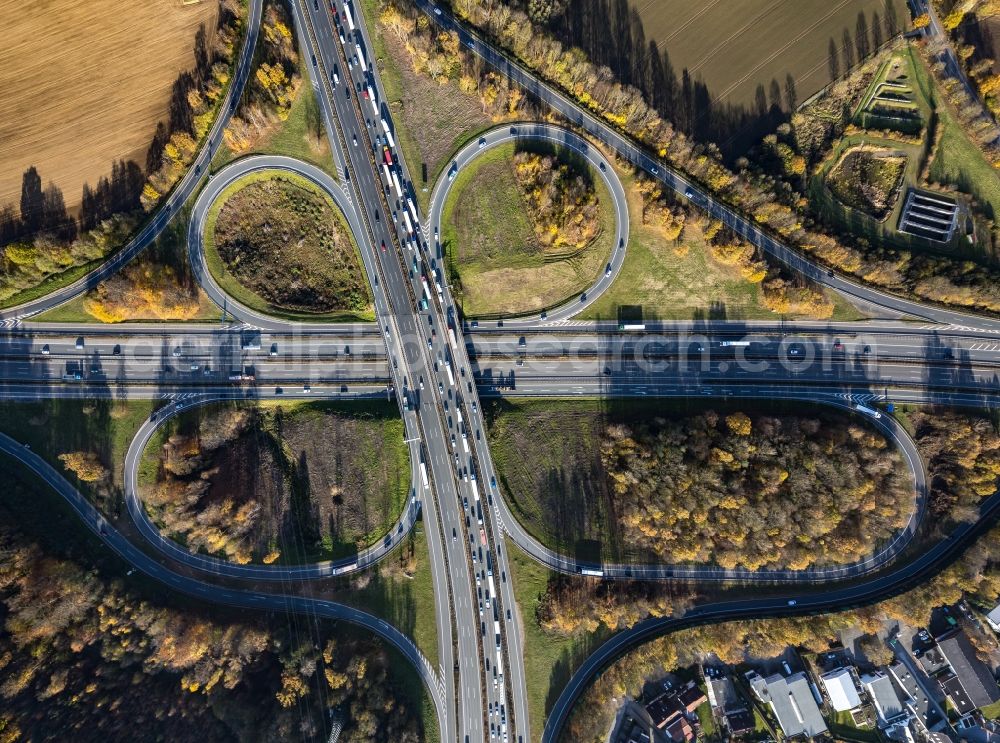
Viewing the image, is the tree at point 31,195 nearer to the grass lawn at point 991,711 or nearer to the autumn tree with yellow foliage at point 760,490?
the autumn tree with yellow foliage at point 760,490

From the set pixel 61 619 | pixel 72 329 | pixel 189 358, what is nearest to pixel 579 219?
pixel 189 358

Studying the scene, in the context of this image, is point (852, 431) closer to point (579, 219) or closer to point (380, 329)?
point (579, 219)

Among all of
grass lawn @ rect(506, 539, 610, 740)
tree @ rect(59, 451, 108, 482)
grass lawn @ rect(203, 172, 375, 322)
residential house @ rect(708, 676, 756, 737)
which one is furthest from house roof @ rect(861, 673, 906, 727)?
tree @ rect(59, 451, 108, 482)

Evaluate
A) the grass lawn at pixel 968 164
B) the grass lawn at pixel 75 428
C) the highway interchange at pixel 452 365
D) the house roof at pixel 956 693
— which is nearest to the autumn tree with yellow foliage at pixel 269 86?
the highway interchange at pixel 452 365

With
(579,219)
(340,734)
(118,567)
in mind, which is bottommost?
(340,734)

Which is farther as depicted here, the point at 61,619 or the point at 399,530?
the point at 399,530

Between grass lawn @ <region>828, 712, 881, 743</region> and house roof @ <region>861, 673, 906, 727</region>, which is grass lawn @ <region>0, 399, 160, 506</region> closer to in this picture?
grass lawn @ <region>828, 712, 881, 743</region>
